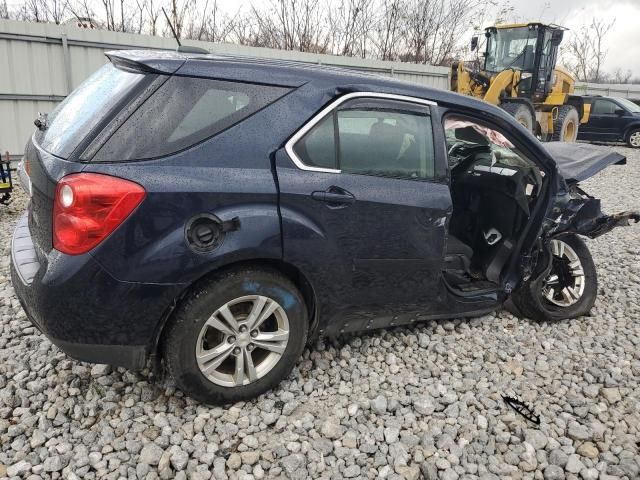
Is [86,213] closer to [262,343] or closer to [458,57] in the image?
[262,343]

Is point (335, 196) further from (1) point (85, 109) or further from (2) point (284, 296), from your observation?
(1) point (85, 109)

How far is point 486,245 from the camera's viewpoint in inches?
154

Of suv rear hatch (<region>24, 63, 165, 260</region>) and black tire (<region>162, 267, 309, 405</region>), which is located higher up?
suv rear hatch (<region>24, 63, 165, 260</region>)

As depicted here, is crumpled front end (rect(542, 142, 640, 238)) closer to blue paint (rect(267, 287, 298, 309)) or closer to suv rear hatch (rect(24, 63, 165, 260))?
blue paint (rect(267, 287, 298, 309))

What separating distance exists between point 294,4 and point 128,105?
15.5 meters

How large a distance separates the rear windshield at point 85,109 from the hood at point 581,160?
2816 mm

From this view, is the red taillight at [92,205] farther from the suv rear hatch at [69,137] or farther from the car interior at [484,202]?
the car interior at [484,202]

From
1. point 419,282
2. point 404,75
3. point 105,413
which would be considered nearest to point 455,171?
point 419,282

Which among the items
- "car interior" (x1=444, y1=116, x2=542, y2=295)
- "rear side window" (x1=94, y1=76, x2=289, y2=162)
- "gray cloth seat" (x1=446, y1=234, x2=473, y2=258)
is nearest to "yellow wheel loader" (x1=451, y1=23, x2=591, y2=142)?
"car interior" (x1=444, y1=116, x2=542, y2=295)

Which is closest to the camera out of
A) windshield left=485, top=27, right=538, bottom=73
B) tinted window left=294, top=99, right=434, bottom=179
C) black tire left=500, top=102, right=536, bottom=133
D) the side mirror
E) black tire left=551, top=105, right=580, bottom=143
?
tinted window left=294, top=99, right=434, bottom=179

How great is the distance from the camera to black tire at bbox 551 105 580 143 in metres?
14.8

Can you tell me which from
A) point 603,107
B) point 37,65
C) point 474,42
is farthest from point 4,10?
point 603,107

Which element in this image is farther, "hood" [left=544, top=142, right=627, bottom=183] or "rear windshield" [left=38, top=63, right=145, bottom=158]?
"hood" [left=544, top=142, right=627, bottom=183]

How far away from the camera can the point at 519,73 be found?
13.4 metres
